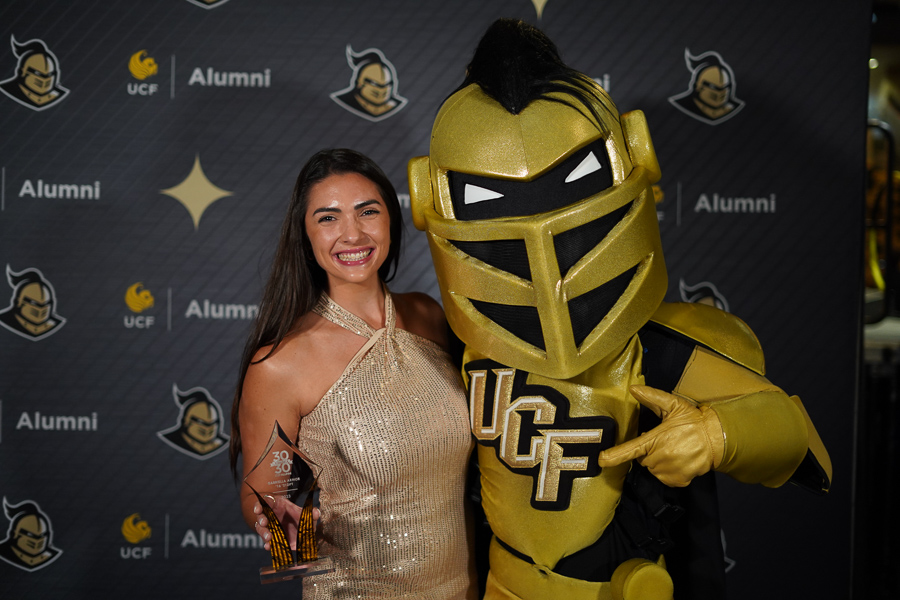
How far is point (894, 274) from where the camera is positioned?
287 centimetres

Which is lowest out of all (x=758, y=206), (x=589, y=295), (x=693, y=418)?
(x=693, y=418)

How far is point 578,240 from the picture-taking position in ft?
3.69

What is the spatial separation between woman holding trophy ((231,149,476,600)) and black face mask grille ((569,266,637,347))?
387 mm

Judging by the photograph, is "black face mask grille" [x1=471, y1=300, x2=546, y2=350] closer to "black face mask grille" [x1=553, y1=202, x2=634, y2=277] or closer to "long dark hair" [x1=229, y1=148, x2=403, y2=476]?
"black face mask grille" [x1=553, y1=202, x2=634, y2=277]

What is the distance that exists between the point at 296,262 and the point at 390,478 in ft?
1.78

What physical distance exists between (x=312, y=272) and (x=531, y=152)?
2.32 feet

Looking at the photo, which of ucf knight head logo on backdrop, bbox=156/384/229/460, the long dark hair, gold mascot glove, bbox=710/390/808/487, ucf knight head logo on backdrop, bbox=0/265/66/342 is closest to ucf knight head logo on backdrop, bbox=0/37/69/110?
ucf knight head logo on backdrop, bbox=0/265/66/342

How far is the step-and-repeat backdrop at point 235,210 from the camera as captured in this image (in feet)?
7.37

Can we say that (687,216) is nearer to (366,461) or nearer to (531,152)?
(531,152)

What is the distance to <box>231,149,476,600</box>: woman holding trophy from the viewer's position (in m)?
1.39

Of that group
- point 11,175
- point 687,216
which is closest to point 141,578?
point 11,175

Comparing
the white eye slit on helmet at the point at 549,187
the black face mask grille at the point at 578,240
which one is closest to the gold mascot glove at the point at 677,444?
the black face mask grille at the point at 578,240

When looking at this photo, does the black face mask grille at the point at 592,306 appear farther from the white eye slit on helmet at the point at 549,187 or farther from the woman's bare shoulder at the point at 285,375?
the woman's bare shoulder at the point at 285,375

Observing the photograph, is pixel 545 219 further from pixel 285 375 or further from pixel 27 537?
pixel 27 537
